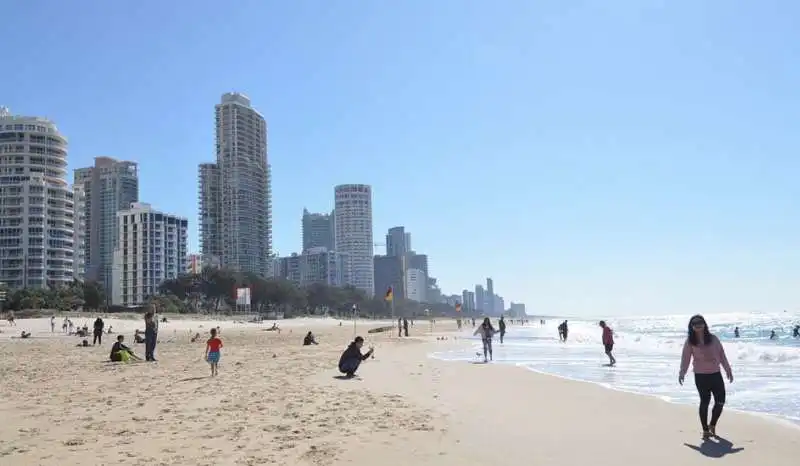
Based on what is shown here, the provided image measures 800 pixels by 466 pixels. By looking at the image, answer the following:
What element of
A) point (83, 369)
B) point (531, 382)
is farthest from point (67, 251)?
point (531, 382)

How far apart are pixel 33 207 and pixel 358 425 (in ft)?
465

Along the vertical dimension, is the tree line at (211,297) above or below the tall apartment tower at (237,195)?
below

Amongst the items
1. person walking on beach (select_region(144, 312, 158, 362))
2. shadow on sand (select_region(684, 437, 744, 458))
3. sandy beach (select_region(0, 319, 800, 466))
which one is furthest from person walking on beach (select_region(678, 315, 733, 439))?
person walking on beach (select_region(144, 312, 158, 362))

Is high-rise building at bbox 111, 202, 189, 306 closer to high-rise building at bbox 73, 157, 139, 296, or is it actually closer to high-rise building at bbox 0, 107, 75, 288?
high-rise building at bbox 0, 107, 75, 288

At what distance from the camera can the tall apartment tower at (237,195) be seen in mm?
178000

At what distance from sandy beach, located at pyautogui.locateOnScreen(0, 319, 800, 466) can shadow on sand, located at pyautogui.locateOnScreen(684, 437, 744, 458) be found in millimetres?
24

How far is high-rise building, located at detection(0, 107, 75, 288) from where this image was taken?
4956 inches

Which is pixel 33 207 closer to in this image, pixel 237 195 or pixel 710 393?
pixel 237 195

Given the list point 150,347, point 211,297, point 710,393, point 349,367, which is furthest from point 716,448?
point 211,297

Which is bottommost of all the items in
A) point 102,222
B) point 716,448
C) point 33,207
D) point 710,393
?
point 716,448

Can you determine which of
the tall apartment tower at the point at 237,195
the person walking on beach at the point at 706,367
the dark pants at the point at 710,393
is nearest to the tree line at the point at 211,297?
the tall apartment tower at the point at 237,195

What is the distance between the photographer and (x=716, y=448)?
785 centimetres

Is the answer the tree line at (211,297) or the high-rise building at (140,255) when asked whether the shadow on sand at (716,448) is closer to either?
the tree line at (211,297)

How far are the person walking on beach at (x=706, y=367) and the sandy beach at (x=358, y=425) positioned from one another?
385 millimetres
